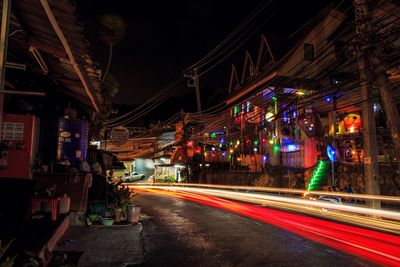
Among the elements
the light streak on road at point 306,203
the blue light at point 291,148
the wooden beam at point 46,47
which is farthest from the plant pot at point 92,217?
the blue light at point 291,148

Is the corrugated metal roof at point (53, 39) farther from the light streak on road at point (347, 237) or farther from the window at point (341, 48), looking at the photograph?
the window at point (341, 48)

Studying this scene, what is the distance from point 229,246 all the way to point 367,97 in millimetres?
8381

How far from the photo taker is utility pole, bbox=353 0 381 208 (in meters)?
13.0

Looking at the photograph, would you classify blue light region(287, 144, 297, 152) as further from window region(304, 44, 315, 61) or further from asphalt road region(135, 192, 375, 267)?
asphalt road region(135, 192, 375, 267)

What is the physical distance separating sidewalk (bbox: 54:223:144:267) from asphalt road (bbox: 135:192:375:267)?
321 mm

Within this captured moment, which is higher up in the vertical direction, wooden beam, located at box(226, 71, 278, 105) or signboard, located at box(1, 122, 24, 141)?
wooden beam, located at box(226, 71, 278, 105)

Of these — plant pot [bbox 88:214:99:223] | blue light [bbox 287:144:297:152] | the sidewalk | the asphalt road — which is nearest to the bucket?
the asphalt road

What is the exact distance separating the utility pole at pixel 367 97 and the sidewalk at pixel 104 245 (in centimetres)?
863

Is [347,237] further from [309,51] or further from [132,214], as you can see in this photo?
[309,51]

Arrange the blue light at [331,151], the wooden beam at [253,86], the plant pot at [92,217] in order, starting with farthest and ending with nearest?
the wooden beam at [253,86] → the blue light at [331,151] → the plant pot at [92,217]

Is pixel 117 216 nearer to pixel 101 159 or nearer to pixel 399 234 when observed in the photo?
pixel 101 159

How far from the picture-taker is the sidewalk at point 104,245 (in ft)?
25.3

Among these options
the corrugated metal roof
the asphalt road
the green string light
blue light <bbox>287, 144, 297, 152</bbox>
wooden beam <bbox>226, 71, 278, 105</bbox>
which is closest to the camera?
the corrugated metal roof

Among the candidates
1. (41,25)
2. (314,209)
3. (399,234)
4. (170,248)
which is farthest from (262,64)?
(41,25)
